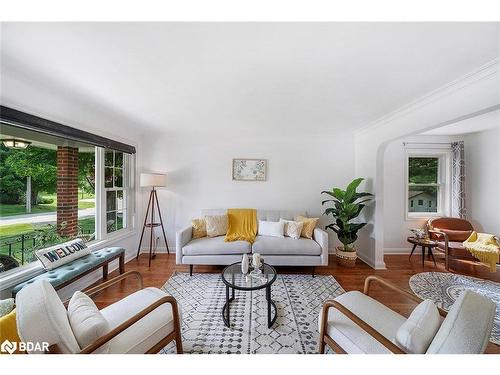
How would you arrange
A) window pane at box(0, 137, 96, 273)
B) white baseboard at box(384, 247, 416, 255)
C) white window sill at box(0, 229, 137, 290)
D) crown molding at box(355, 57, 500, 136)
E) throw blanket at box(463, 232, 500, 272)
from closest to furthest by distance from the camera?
crown molding at box(355, 57, 500, 136) → white window sill at box(0, 229, 137, 290) → window pane at box(0, 137, 96, 273) → throw blanket at box(463, 232, 500, 272) → white baseboard at box(384, 247, 416, 255)

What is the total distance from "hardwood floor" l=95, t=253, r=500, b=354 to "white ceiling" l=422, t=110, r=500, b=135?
7.25ft

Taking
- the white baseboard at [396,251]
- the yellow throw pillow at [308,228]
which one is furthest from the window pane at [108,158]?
the white baseboard at [396,251]

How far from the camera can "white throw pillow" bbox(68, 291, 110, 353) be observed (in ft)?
3.57

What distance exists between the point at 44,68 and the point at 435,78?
352 cm

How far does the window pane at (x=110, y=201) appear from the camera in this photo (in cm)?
322

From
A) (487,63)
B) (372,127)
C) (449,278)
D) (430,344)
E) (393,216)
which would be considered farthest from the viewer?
(393,216)

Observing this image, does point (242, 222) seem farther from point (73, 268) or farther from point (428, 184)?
point (428, 184)

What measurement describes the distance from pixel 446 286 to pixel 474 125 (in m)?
2.73

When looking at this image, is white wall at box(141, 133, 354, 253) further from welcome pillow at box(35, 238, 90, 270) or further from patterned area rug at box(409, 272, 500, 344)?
welcome pillow at box(35, 238, 90, 270)

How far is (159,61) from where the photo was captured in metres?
1.56

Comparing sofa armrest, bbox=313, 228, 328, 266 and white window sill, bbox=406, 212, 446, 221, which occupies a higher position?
white window sill, bbox=406, 212, 446, 221

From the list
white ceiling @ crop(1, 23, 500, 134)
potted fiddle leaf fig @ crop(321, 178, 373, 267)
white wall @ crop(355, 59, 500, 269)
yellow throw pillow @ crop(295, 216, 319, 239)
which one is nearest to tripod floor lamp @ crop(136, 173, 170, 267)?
white ceiling @ crop(1, 23, 500, 134)
